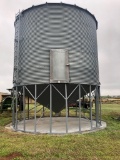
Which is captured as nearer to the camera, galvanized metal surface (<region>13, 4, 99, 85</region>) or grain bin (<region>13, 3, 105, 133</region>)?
grain bin (<region>13, 3, 105, 133</region>)

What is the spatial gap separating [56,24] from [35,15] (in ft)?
6.42

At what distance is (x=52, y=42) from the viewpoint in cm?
1717

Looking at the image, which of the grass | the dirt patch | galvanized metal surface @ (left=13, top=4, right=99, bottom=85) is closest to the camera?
the dirt patch

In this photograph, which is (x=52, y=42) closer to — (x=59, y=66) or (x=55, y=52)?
Answer: (x=55, y=52)

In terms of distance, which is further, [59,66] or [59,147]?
[59,66]

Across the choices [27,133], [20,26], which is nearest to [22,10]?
[20,26]

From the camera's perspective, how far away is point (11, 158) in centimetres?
1030

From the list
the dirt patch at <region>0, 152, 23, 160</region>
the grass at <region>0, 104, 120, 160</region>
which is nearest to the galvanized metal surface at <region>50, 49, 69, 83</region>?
the grass at <region>0, 104, 120, 160</region>

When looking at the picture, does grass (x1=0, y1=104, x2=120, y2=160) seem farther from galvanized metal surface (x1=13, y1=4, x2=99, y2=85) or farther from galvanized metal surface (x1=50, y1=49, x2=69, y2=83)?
galvanized metal surface (x1=13, y1=4, x2=99, y2=85)

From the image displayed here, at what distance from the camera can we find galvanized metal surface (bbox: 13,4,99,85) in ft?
56.3

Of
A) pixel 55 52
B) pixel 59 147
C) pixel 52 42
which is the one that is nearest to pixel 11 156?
pixel 59 147

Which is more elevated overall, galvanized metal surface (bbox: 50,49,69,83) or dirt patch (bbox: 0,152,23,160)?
galvanized metal surface (bbox: 50,49,69,83)

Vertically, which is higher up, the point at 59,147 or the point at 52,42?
the point at 52,42

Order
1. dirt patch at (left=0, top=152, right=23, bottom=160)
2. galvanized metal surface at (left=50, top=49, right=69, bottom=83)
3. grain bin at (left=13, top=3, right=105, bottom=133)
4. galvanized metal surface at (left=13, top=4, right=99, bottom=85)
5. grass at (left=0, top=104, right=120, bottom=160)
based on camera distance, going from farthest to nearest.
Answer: galvanized metal surface at (left=13, top=4, right=99, bottom=85) → grain bin at (left=13, top=3, right=105, bottom=133) → galvanized metal surface at (left=50, top=49, right=69, bottom=83) → grass at (left=0, top=104, right=120, bottom=160) → dirt patch at (left=0, top=152, right=23, bottom=160)
